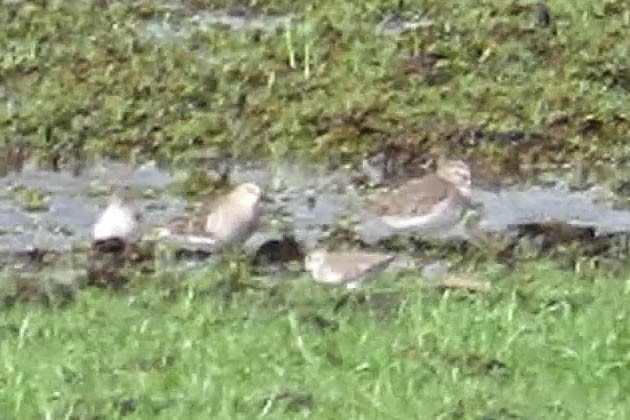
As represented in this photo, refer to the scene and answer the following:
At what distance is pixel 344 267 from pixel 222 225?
0.92 m

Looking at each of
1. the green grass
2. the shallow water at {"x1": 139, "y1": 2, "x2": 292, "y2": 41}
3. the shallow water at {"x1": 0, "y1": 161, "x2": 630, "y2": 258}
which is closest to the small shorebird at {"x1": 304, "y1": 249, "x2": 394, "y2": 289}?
the green grass

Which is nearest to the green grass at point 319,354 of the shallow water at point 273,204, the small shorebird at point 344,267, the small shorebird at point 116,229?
the small shorebird at point 344,267

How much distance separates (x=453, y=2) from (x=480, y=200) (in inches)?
119

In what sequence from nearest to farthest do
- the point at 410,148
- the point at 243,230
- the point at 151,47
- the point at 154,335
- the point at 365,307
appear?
the point at 154,335
the point at 365,307
the point at 243,230
the point at 410,148
the point at 151,47

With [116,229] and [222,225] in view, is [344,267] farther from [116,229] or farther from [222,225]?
[116,229]

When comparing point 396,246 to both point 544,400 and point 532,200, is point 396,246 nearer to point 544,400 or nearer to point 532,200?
point 532,200

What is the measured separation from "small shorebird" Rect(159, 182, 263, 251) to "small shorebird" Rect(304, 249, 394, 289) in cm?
53

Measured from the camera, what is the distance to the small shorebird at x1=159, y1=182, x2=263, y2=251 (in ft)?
33.3

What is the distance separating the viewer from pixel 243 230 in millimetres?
10273

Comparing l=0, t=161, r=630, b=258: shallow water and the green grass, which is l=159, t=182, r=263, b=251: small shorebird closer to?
l=0, t=161, r=630, b=258: shallow water

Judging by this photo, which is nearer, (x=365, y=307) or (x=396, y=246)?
(x=365, y=307)

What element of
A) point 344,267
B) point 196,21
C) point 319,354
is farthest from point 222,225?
point 196,21

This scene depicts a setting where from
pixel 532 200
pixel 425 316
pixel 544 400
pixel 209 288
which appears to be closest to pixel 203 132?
pixel 532 200

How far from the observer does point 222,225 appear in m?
10.1
